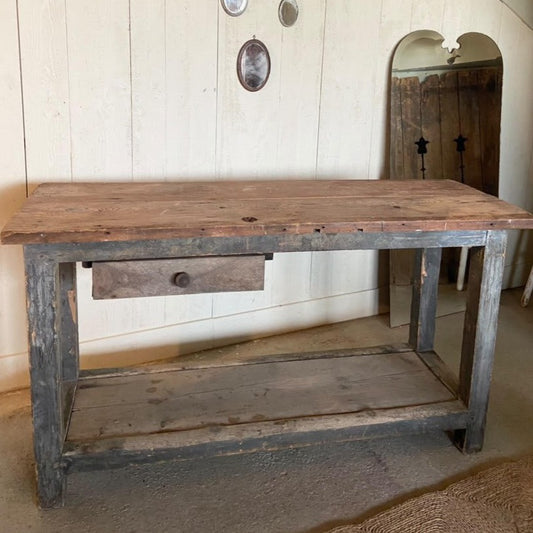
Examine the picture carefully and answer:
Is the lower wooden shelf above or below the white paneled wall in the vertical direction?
below

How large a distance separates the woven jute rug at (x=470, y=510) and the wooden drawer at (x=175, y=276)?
26.7 inches

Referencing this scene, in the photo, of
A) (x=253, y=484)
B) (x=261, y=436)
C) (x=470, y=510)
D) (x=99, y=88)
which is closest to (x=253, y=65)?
(x=99, y=88)

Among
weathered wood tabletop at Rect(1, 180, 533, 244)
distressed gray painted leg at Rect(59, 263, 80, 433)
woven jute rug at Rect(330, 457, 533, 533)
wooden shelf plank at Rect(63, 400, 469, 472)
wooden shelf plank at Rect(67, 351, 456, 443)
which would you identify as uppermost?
weathered wood tabletop at Rect(1, 180, 533, 244)

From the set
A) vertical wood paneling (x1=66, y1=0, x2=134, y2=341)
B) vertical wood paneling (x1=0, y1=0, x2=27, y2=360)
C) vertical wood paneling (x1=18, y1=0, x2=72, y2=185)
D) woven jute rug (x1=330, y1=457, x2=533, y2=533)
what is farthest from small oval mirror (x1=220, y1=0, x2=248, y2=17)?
woven jute rug (x1=330, y1=457, x2=533, y2=533)

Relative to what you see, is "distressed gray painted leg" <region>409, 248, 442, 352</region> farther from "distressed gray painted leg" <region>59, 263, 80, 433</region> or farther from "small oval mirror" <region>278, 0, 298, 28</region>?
"distressed gray painted leg" <region>59, 263, 80, 433</region>

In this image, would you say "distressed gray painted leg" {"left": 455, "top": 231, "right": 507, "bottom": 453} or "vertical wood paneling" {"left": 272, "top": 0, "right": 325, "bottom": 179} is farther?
"vertical wood paneling" {"left": 272, "top": 0, "right": 325, "bottom": 179}

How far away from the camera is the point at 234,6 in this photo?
2.33 meters

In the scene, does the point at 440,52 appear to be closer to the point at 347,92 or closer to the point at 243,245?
the point at 347,92

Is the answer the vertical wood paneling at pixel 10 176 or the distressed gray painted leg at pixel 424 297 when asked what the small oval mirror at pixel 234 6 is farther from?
the distressed gray painted leg at pixel 424 297

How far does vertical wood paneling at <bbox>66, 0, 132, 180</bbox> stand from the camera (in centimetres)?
211

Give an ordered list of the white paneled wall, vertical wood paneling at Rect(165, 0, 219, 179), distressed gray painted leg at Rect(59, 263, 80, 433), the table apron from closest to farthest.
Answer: the table apron, distressed gray painted leg at Rect(59, 263, 80, 433), the white paneled wall, vertical wood paneling at Rect(165, 0, 219, 179)

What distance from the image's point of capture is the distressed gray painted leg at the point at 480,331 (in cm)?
186

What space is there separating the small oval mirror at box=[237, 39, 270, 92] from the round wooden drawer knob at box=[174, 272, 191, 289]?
102 centimetres

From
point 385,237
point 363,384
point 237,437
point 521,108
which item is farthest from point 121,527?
point 521,108
